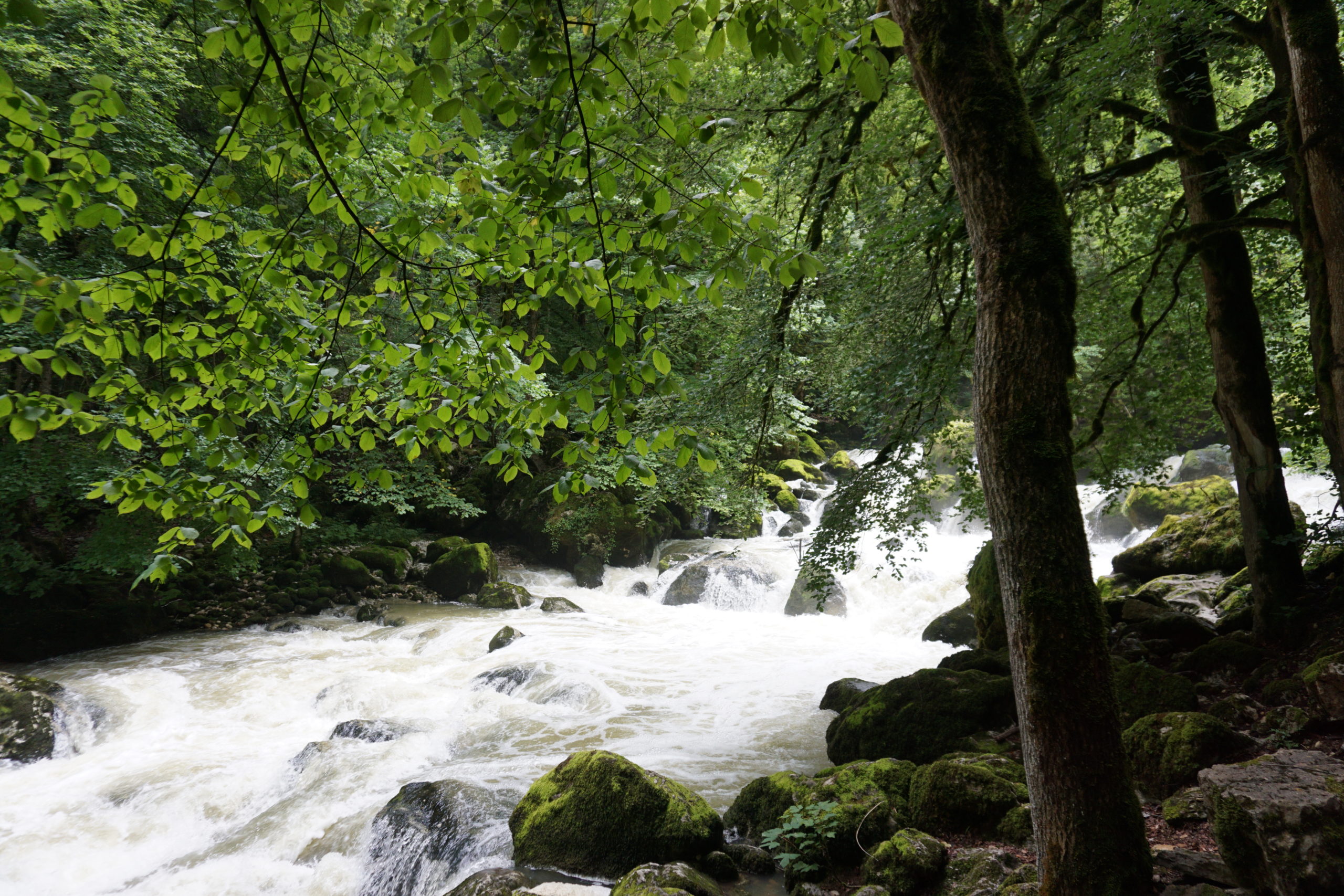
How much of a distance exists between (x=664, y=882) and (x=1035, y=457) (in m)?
3.40

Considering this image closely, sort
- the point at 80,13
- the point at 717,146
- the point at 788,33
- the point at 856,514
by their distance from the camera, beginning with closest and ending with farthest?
1. the point at 788,33
2. the point at 717,146
3. the point at 856,514
4. the point at 80,13

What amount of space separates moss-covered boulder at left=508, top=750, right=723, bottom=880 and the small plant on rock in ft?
1.59

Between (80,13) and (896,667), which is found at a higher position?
(80,13)

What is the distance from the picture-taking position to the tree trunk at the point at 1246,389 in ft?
19.6

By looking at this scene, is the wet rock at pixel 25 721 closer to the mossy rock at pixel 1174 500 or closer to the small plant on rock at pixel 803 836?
the small plant on rock at pixel 803 836

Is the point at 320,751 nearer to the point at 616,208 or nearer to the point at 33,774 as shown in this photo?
the point at 33,774

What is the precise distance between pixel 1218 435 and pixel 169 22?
24626 millimetres

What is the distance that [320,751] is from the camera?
689 cm

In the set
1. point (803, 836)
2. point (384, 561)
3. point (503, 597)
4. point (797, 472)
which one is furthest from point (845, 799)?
point (797, 472)

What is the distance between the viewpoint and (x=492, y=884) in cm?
434

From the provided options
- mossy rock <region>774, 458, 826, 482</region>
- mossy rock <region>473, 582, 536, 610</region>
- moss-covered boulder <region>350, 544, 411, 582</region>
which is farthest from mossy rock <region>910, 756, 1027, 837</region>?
mossy rock <region>774, 458, 826, 482</region>

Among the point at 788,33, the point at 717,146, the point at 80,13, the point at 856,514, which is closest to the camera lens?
the point at 788,33

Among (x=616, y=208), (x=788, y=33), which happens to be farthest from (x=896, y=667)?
(x=788, y=33)

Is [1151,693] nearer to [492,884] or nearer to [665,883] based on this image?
[665,883]
